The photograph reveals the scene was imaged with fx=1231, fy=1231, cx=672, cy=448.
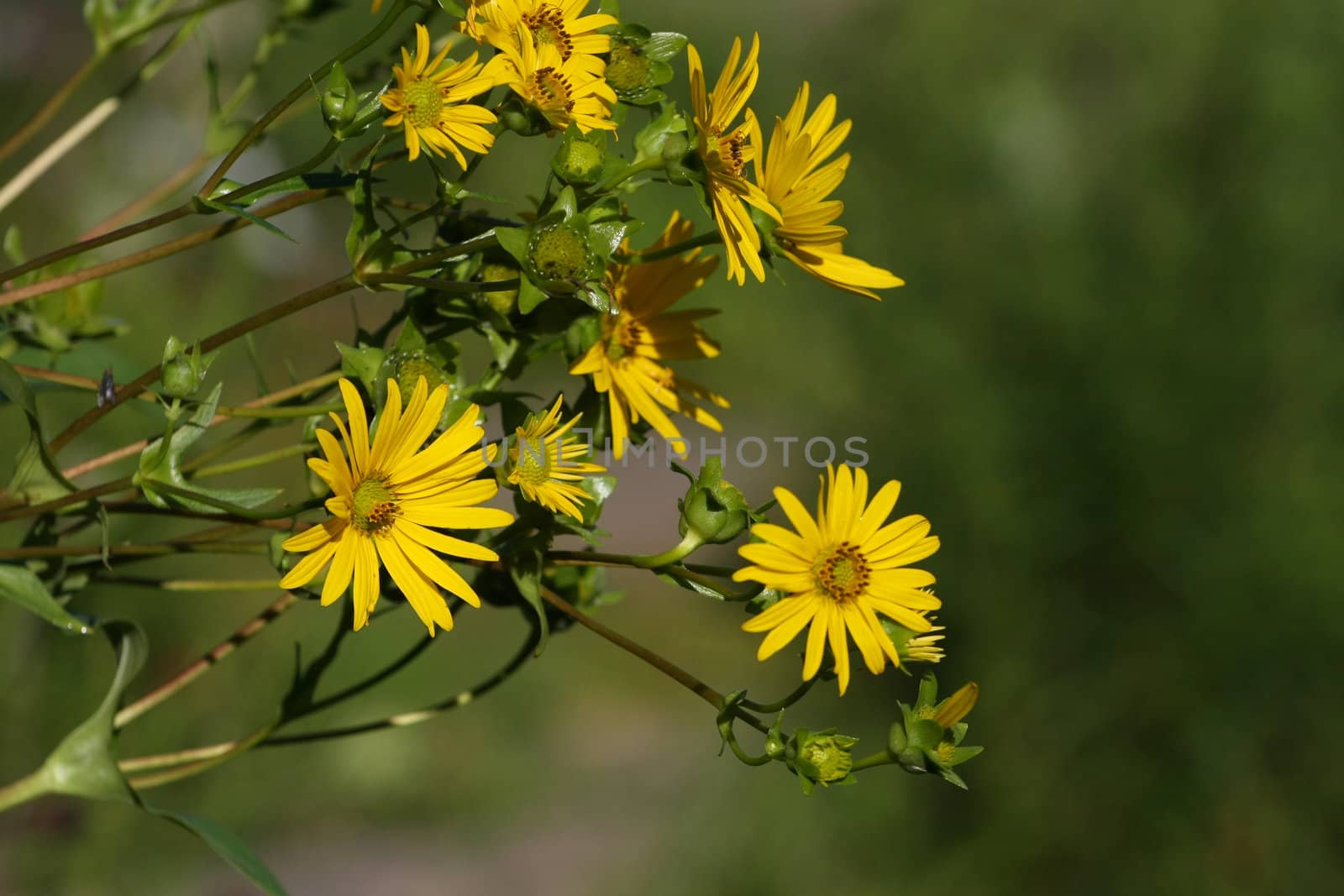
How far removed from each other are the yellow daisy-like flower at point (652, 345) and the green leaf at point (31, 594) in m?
0.26

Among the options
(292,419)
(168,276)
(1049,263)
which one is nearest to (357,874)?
(168,276)

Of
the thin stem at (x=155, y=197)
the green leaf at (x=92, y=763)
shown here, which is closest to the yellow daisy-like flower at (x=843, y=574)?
the green leaf at (x=92, y=763)

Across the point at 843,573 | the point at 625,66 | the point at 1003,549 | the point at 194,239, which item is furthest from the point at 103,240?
the point at 1003,549

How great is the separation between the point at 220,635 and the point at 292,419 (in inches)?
67.5

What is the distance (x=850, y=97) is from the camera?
9.88 feet

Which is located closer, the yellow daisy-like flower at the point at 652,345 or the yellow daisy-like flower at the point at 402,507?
the yellow daisy-like flower at the point at 402,507

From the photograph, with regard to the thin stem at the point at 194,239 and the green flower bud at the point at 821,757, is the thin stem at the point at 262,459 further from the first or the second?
the green flower bud at the point at 821,757

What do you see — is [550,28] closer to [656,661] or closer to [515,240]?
[515,240]

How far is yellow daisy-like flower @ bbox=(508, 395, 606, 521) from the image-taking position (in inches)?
21.4

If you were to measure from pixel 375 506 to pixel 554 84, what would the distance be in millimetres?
197

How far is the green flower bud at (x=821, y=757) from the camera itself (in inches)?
21.4

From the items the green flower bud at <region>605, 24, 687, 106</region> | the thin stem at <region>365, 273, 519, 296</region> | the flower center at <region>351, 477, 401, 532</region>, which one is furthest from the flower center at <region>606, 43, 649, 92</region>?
the flower center at <region>351, 477, 401, 532</region>

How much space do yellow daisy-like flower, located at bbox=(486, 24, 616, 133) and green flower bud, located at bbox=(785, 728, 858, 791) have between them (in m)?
0.29

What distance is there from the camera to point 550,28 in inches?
21.6
